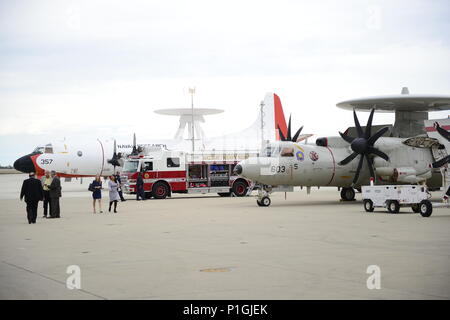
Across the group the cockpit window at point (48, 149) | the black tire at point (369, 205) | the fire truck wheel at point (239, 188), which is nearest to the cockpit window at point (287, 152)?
Answer: the black tire at point (369, 205)

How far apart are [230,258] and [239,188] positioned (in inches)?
1039

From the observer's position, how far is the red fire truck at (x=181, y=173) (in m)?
36.2

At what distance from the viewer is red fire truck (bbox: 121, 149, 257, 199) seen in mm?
36250

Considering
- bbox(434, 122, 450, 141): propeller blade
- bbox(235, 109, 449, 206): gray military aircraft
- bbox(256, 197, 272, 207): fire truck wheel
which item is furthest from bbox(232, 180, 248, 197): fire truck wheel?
bbox(434, 122, 450, 141): propeller blade

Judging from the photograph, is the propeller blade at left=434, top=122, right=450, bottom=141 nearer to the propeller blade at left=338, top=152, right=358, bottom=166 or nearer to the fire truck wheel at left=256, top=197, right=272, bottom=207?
the propeller blade at left=338, top=152, right=358, bottom=166

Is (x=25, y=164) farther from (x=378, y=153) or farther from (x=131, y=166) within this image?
(x=378, y=153)

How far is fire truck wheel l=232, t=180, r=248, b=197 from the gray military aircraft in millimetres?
8673

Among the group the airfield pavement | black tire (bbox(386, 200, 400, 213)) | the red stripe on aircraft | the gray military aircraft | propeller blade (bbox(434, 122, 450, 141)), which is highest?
the red stripe on aircraft

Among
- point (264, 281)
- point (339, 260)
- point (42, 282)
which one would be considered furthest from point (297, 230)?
point (42, 282)

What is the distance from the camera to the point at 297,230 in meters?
16.9
